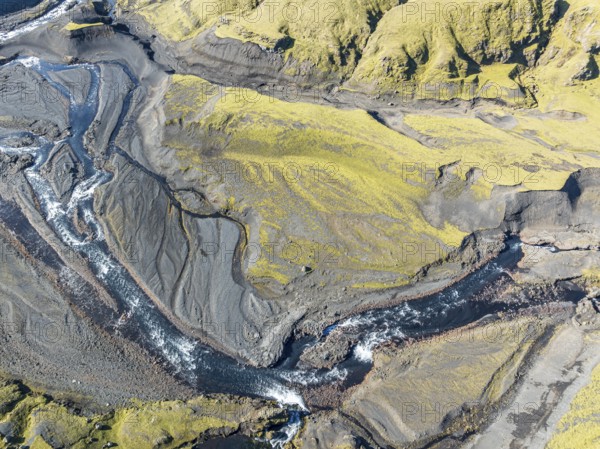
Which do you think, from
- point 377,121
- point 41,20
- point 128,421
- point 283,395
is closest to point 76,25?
point 41,20

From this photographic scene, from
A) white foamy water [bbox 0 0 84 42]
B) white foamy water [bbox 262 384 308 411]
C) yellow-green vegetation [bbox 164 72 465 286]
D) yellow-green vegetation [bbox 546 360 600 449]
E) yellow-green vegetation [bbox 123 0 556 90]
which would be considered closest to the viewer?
yellow-green vegetation [bbox 546 360 600 449]

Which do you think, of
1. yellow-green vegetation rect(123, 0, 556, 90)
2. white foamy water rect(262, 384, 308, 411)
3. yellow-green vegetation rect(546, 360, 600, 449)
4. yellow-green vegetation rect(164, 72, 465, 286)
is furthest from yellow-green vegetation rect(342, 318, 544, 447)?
yellow-green vegetation rect(123, 0, 556, 90)

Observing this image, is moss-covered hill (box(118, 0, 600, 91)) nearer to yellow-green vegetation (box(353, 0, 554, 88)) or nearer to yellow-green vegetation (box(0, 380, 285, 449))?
yellow-green vegetation (box(353, 0, 554, 88))

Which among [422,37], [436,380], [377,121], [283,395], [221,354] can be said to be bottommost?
[436,380]

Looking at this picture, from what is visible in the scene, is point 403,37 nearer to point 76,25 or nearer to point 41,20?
→ point 76,25

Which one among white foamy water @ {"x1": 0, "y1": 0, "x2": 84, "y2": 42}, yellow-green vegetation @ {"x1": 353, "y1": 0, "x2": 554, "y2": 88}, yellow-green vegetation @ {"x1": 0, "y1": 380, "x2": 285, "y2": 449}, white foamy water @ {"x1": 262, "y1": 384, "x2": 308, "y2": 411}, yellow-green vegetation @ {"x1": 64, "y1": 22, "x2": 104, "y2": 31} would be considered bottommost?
white foamy water @ {"x1": 262, "y1": 384, "x2": 308, "y2": 411}

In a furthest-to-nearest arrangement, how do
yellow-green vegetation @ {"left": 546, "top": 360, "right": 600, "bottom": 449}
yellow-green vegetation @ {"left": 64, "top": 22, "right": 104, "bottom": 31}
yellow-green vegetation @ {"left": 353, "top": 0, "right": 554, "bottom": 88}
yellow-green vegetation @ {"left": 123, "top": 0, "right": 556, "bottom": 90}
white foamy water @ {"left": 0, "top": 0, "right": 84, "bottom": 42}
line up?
white foamy water @ {"left": 0, "top": 0, "right": 84, "bottom": 42} < yellow-green vegetation @ {"left": 64, "top": 22, "right": 104, "bottom": 31} < yellow-green vegetation @ {"left": 123, "top": 0, "right": 556, "bottom": 90} < yellow-green vegetation @ {"left": 353, "top": 0, "right": 554, "bottom": 88} < yellow-green vegetation @ {"left": 546, "top": 360, "right": 600, "bottom": 449}
